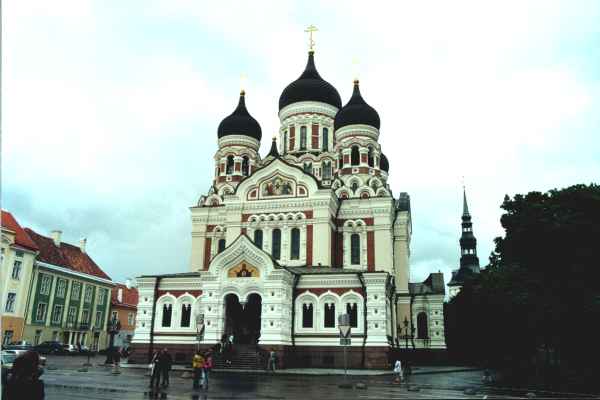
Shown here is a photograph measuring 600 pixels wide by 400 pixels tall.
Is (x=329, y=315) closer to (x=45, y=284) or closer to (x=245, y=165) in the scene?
(x=245, y=165)

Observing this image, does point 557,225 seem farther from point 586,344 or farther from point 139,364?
point 139,364

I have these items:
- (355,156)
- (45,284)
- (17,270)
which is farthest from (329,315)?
(45,284)

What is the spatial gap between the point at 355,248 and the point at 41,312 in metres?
28.1

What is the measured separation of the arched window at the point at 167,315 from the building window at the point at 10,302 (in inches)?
605

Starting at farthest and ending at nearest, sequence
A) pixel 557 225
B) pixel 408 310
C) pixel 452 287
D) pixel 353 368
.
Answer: pixel 452 287
pixel 408 310
pixel 353 368
pixel 557 225

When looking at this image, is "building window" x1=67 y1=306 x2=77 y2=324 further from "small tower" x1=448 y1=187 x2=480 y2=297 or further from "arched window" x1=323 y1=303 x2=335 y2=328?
"small tower" x1=448 y1=187 x2=480 y2=297

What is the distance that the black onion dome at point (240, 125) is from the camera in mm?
48688

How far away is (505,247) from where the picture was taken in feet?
107

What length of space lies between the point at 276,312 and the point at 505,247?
1452 cm

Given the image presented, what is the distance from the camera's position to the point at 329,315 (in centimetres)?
3334

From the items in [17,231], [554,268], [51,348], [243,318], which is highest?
[17,231]

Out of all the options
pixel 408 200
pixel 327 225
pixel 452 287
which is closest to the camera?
pixel 327 225

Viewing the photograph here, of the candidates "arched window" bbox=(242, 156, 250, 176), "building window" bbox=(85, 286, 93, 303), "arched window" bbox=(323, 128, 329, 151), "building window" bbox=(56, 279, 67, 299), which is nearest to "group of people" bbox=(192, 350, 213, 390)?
"arched window" bbox=(242, 156, 250, 176)

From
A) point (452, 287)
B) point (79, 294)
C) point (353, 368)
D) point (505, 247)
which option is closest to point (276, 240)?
point (353, 368)
